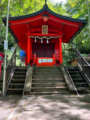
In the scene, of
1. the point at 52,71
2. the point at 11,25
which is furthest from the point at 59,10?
the point at 52,71

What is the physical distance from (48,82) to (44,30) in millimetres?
4931

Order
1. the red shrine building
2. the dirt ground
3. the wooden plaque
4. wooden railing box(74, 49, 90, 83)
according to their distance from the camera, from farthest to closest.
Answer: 1. the wooden plaque
2. the red shrine building
3. wooden railing box(74, 49, 90, 83)
4. the dirt ground

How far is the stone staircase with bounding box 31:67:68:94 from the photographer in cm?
489

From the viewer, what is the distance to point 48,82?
5.53 meters

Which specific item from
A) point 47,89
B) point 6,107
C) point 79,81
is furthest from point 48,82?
point 6,107

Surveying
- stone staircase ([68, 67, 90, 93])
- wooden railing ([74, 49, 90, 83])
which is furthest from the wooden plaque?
stone staircase ([68, 67, 90, 93])

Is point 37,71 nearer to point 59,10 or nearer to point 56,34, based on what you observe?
point 56,34

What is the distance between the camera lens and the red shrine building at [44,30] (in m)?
7.14

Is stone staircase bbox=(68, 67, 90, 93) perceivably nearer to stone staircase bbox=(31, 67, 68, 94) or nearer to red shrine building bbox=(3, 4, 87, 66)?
stone staircase bbox=(31, 67, 68, 94)

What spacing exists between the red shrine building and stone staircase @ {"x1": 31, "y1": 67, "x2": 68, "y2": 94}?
1771mm

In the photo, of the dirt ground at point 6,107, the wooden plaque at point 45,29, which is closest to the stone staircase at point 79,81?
the dirt ground at point 6,107

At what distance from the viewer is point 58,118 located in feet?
7.55

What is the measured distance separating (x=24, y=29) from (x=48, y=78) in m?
5.29

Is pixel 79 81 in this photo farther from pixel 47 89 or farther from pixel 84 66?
pixel 47 89
